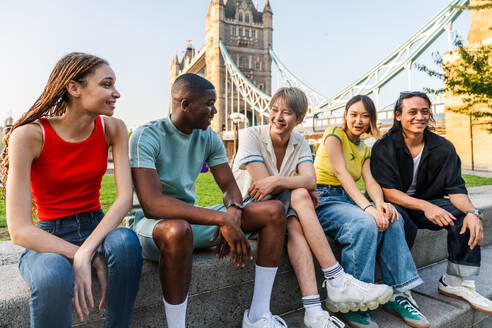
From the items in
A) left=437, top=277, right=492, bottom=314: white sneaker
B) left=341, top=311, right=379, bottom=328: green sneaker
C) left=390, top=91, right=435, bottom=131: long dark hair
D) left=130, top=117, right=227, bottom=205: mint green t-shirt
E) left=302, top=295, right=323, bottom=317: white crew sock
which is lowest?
left=437, top=277, right=492, bottom=314: white sneaker

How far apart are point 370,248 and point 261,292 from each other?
0.52 meters

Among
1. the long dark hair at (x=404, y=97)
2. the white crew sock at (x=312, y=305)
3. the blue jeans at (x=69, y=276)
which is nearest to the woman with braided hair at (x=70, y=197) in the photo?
the blue jeans at (x=69, y=276)

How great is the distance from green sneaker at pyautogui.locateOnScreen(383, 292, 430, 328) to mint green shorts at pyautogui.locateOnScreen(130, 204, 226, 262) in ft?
2.78

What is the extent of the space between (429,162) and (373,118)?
0.40 metres

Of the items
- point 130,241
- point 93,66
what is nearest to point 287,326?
point 130,241

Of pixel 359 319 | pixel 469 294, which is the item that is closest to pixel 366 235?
pixel 359 319

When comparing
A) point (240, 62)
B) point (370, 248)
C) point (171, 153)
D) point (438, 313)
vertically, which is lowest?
point (438, 313)

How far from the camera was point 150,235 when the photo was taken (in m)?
1.33

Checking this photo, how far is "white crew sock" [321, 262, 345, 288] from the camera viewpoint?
4.86ft

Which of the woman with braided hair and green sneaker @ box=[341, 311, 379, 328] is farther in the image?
green sneaker @ box=[341, 311, 379, 328]

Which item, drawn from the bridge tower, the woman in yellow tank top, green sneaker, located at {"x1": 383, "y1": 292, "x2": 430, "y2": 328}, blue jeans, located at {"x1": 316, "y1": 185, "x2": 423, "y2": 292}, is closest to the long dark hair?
the woman in yellow tank top

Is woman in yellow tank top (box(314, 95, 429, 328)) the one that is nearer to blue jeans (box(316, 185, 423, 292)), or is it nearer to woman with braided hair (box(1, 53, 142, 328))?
blue jeans (box(316, 185, 423, 292))

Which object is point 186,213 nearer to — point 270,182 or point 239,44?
point 270,182

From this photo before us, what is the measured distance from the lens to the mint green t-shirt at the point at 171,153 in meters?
1.41
